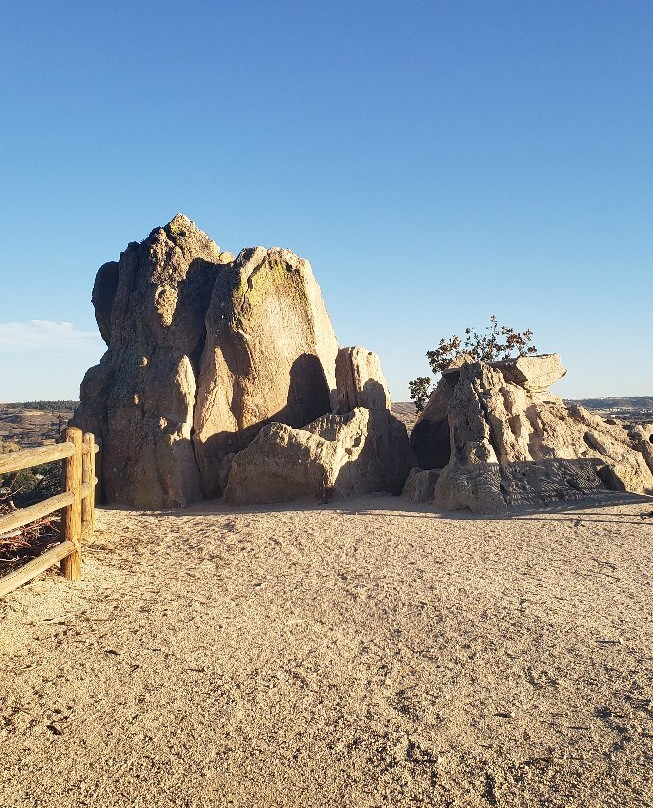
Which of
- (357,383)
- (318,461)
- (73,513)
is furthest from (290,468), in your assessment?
(73,513)

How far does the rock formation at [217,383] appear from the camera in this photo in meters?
15.1

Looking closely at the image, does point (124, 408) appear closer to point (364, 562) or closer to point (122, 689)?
point (364, 562)

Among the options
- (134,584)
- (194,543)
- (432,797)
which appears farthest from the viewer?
(194,543)

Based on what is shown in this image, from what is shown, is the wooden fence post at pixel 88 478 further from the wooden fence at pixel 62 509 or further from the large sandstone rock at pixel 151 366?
the large sandstone rock at pixel 151 366

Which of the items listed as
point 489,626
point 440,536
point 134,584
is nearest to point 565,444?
point 440,536

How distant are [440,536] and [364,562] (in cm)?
212

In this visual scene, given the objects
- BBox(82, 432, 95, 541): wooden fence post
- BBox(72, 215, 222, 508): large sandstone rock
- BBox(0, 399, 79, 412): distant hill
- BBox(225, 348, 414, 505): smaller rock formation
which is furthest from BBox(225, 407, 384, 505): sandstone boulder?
BBox(0, 399, 79, 412): distant hill

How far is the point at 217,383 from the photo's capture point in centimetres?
1588

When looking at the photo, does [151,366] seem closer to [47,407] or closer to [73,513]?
[73,513]

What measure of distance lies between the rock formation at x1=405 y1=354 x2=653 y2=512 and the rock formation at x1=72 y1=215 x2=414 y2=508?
93.8 inches

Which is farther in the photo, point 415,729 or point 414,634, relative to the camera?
point 414,634

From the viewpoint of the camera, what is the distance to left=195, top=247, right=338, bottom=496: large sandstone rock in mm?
15828

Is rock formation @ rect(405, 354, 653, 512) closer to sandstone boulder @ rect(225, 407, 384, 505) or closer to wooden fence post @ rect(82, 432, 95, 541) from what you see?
sandstone boulder @ rect(225, 407, 384, 505)

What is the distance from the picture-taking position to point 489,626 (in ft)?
22.6
